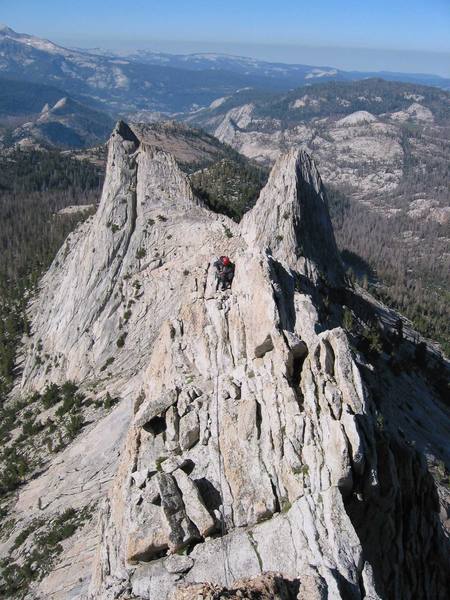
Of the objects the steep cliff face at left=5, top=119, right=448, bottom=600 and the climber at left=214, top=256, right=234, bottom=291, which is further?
the climber at left=214, top=256, right=234, bottom=291

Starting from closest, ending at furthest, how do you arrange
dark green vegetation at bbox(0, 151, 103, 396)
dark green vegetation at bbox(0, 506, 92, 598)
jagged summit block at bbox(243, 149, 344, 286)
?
dark green vegetation at bbox(0, 506, 92, 598) < jagged summit block at bbox(243, 149, 344, 286) < dark green vegetation at bbox(0, 151, 103, 396)

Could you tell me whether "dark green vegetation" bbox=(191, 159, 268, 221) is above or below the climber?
below

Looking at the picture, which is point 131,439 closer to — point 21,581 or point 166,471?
point 166,471

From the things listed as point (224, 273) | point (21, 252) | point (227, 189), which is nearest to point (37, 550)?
point (224, 273)

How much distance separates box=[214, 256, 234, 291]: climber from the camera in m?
35.5

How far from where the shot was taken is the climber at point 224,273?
35.5 metres

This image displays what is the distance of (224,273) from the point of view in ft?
118

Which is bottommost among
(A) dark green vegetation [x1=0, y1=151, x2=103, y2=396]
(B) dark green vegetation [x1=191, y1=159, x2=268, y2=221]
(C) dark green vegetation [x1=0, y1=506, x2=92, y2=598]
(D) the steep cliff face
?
(A) dark green vegetation [x1=0, y1=151, x2=103, y2=396]

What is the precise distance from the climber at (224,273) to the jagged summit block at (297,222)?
42.6 feet

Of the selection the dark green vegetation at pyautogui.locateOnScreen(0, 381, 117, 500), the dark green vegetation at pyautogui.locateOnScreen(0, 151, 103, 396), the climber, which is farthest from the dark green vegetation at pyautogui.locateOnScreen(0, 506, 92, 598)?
the dark green vegetation at pyautogui.locateOnScreen(0, 151, 103, 396)

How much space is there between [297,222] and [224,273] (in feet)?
71.7

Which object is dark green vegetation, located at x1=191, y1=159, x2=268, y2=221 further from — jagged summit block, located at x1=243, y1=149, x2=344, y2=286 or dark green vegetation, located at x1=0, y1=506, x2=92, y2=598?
dark green vegetation, located at x1=0, y1=506, x2=92, y2=598

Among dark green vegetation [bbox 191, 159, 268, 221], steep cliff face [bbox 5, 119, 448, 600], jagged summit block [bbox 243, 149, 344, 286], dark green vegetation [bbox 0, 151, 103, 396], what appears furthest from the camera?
dark green vegetation [bbox 191, 159, 268, 221]

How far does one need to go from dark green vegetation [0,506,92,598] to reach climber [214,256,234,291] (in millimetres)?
17699
